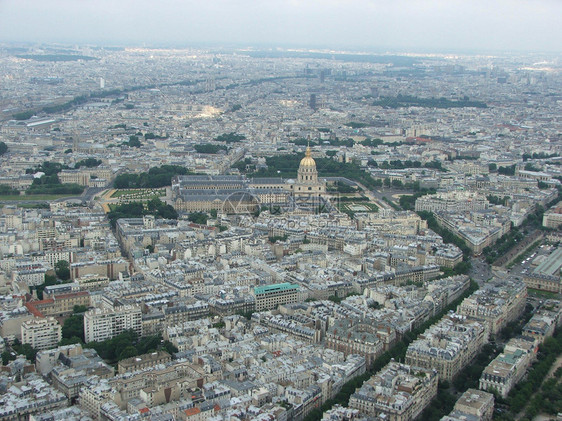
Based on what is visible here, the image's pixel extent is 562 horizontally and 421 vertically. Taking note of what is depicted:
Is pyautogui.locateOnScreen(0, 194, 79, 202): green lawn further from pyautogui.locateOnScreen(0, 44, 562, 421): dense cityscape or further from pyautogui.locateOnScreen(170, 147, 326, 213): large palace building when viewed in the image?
pyautogui.locateOnScreen(170, 147, 326, 213): large palace building

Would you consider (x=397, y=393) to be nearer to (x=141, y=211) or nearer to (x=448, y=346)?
(x=448, y=346)

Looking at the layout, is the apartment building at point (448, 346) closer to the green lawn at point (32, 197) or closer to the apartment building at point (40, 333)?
the apartment building at point (40, 333)

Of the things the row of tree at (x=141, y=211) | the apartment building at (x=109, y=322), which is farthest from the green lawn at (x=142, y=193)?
the apartment building at (x=109, y=322)

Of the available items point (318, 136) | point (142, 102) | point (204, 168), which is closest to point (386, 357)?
point (204, 168)

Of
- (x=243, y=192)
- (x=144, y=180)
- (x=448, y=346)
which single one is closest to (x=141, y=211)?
(x=243, y=192)

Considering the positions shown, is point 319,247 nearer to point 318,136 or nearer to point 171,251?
point 171,251
